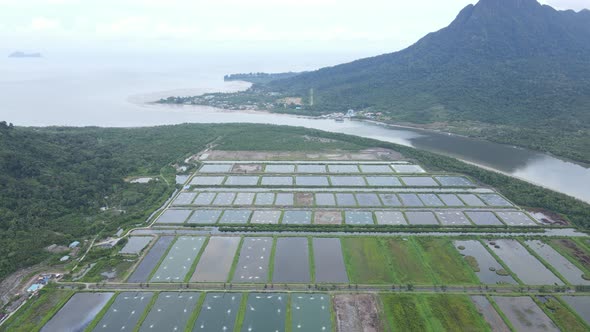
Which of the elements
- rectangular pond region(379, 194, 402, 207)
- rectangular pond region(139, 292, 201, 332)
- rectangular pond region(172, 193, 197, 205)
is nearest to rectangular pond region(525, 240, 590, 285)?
rectangular pond region(379, 194, 402, 207)

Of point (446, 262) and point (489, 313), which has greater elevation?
point (446, 262)

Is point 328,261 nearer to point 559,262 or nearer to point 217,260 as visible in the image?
point 217,260

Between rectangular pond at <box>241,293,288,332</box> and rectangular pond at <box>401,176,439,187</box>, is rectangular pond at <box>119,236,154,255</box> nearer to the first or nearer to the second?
rectangular pond at <box>241,293,288,332</box>

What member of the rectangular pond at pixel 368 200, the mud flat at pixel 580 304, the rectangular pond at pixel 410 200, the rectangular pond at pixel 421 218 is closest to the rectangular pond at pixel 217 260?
the rectangular pond at pixel 368 200

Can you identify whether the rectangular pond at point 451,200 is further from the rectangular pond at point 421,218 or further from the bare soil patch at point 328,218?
the bare soil patch at point 328,218

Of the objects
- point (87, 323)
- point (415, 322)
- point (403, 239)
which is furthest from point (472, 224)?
point (87, 323)

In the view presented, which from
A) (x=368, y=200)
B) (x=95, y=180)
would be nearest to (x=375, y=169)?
(x=368, y=200)

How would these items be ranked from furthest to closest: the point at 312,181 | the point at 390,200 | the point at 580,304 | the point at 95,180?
the point at 312,181 < the point at 95,180 < the point at 390,200 < the point at 580,304
